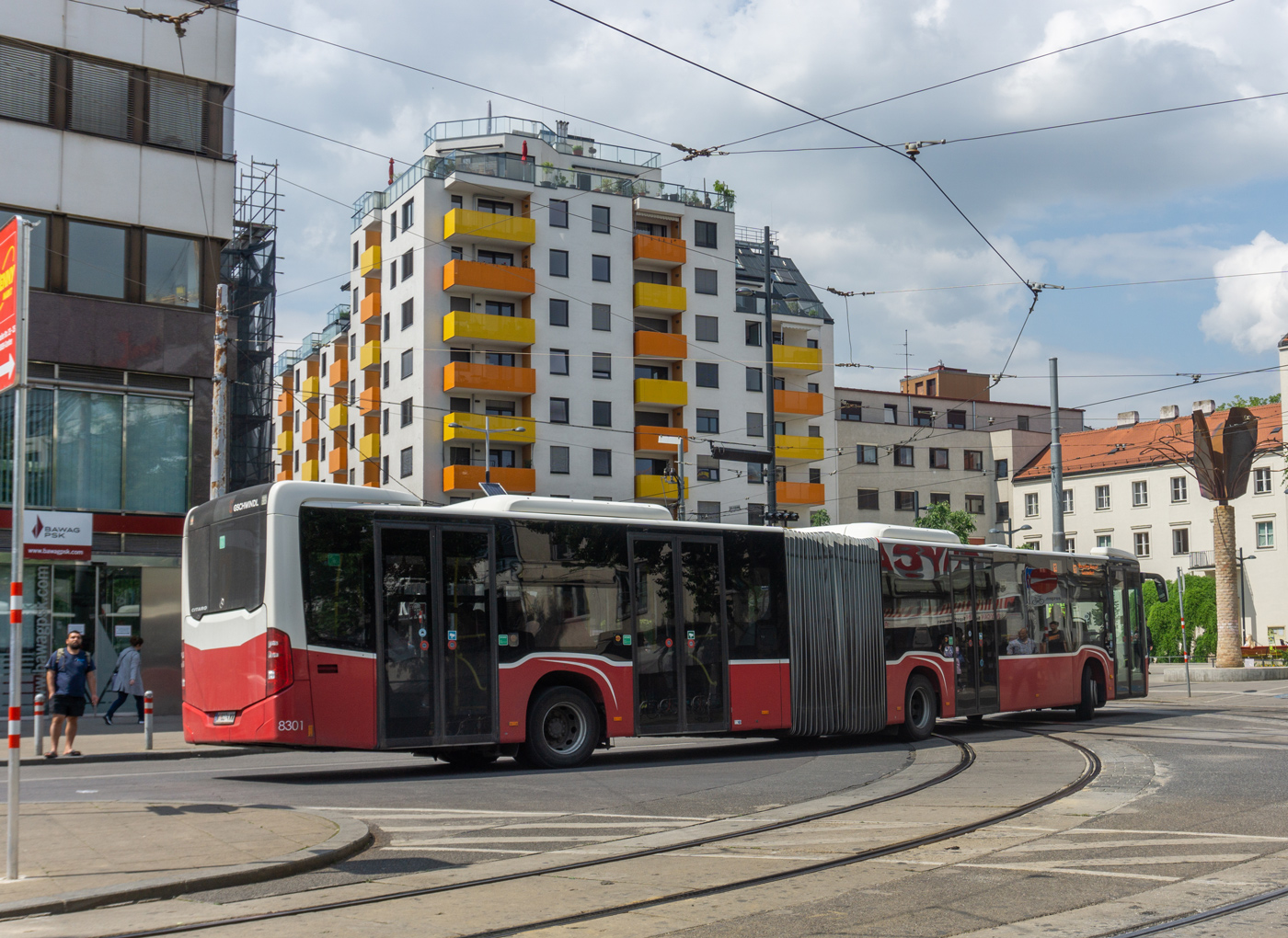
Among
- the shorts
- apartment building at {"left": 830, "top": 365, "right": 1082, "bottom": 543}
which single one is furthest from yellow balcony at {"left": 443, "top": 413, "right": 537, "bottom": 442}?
the shorts

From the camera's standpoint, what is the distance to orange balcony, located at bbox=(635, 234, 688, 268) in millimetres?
63625

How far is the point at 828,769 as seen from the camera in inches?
619

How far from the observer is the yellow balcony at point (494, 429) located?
2271 inches

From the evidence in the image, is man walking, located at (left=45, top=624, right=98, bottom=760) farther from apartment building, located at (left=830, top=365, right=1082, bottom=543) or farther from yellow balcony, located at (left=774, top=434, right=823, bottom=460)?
apartment building, located at (left=830, top=365, right=1082, bottom=543)

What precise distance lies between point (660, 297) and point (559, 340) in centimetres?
572

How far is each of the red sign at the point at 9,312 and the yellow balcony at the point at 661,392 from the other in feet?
177

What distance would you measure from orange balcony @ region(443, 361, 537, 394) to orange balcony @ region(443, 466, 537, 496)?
3.52 metres

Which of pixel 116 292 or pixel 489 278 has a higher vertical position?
pixel 489 278

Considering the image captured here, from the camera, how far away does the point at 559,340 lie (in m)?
61.2

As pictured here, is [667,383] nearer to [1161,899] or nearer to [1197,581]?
[1197,581]

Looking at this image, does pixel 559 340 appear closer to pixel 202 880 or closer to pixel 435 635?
pixel 435 635

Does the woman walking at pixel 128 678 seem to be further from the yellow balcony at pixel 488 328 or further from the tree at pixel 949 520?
the tree at pixel 949 520

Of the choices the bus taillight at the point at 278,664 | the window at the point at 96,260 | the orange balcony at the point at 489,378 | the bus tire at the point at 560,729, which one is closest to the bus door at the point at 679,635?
the bus tire at the point at 560,729

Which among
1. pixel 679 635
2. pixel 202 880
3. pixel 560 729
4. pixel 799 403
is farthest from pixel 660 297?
pixel 202 880
